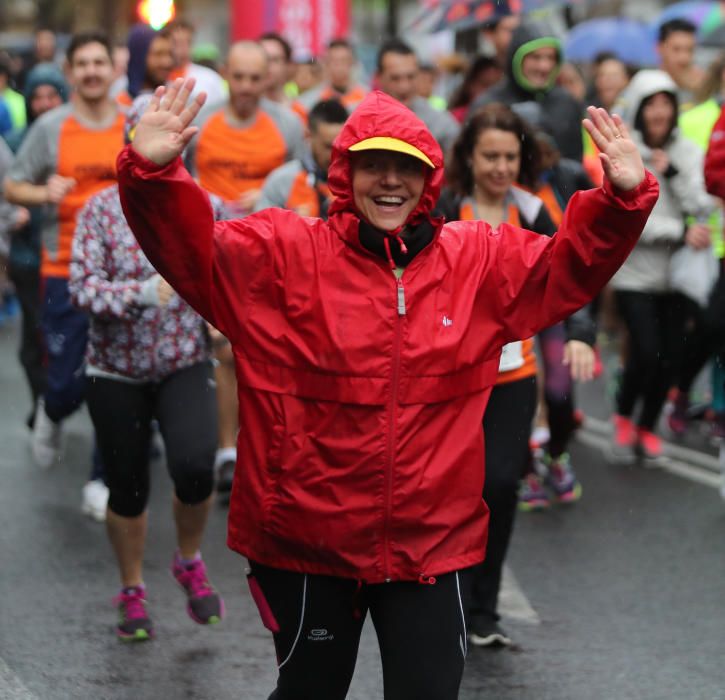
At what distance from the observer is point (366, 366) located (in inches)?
152

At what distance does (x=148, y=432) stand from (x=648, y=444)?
13.8 feet

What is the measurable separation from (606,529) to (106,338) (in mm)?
3002

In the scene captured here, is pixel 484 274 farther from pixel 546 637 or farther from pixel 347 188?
pixel 546 637

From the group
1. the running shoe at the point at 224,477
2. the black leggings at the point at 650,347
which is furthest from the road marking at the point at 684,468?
the running shoe at the point at 224,477

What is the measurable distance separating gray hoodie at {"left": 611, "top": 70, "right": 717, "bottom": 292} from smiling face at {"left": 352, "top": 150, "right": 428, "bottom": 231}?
5360 millimetres

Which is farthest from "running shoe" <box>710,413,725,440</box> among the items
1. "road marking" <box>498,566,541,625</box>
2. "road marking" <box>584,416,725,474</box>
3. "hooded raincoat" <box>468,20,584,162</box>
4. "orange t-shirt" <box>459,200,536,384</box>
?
"orange t-shirt" <box>459,200,536,384</box>

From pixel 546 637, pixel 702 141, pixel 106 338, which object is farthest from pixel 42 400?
pixel 702 141

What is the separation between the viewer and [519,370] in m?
5.79

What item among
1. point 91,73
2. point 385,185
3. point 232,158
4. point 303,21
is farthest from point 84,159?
point 303,21

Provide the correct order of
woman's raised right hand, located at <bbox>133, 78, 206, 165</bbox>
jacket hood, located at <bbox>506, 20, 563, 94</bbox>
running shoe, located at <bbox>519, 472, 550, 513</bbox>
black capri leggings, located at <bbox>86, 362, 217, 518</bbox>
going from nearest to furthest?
1. woman's raised right hand, located at <bbox>133, 78, 206, 165</bbox>
2. black capri leggings, located at <bbox>86, 362, 217, 518</bbox>
3. running shoe, located at <bbox>519, 472, 550, 513</bbox>
4. jacket hood, located at <bbox>506, 20, 563, 94</bbox>

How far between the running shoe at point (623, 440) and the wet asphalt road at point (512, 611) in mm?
501

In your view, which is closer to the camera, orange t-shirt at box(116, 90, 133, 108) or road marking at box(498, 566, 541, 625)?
road marking at box(498, 566, 541, 625)

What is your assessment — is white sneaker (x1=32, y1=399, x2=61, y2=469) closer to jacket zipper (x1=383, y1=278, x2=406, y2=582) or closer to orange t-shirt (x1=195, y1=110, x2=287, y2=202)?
orange t-shirt (x1=195, y1=110, x2=287, y2=202)

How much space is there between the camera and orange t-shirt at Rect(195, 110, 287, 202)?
29.5ft
